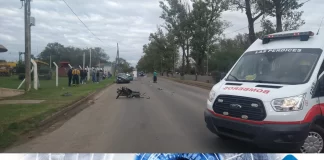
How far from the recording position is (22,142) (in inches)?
297

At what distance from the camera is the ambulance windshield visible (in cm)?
605

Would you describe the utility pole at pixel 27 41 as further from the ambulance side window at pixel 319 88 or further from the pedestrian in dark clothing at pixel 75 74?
the ambulance side window at pixel 319 88

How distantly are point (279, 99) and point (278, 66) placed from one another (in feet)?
3.79

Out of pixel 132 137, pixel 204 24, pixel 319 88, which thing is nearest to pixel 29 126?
pixel 132 137

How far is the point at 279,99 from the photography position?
5.52 metres

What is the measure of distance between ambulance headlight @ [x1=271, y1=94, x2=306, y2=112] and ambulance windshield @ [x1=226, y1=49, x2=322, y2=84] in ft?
1.51

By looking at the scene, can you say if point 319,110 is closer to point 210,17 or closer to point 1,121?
point 1,121

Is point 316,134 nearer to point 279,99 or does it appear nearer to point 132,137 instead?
point 279,99

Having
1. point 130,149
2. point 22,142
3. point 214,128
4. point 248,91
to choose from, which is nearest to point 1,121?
point 22,142

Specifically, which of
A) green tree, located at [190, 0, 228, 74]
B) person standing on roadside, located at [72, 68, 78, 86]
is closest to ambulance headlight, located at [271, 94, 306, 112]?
person standing on roadside, located at [72, 68, 78, 86]

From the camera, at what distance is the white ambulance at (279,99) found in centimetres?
548

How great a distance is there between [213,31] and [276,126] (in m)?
49.3

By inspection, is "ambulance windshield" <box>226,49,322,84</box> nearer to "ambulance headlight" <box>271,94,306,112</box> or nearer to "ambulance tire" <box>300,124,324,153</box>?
"ambulance headlight" <box>271,94,306,112</box>

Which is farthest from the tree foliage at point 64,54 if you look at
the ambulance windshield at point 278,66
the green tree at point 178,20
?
the ambulance windshield at point 278,66
